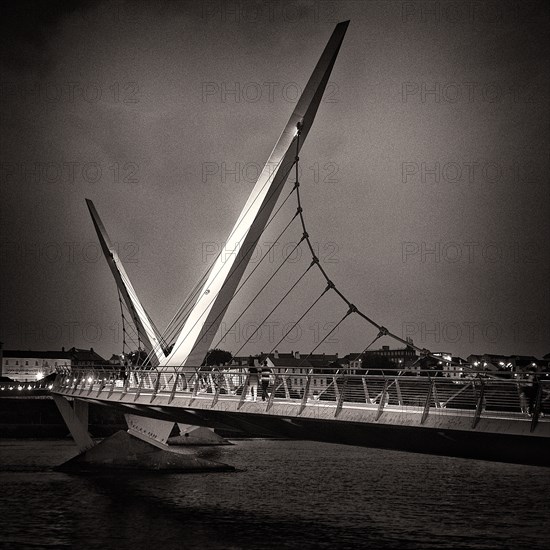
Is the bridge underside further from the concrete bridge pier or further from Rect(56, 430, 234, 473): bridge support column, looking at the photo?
Rect(56, 430, 234, 473): bridge support column

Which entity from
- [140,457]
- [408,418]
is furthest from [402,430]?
[140,457]

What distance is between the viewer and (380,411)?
65.7 feet

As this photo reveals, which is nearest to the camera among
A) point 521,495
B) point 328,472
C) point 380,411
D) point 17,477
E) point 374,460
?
point 380,411

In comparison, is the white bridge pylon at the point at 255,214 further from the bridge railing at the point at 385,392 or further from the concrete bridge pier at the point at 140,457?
the concrete bridge pier at the point at 140,457

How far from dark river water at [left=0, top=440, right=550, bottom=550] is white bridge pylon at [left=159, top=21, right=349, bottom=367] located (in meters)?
5.94

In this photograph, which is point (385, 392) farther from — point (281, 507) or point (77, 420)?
point (77, 420)

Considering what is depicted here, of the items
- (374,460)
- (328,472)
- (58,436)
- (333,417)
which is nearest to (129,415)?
(328,472)

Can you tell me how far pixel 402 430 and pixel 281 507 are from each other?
572 inches

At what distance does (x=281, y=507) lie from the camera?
109 feet

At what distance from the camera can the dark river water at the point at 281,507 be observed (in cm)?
2684

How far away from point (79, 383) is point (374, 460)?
58.3 ft

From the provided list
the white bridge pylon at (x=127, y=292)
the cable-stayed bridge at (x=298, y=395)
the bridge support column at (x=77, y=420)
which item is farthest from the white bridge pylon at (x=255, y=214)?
the white bridge pylon at (x=127, y=292)

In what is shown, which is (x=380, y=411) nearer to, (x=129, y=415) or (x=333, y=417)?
(x=333, y=417)

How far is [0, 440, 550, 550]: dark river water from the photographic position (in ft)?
88.1
